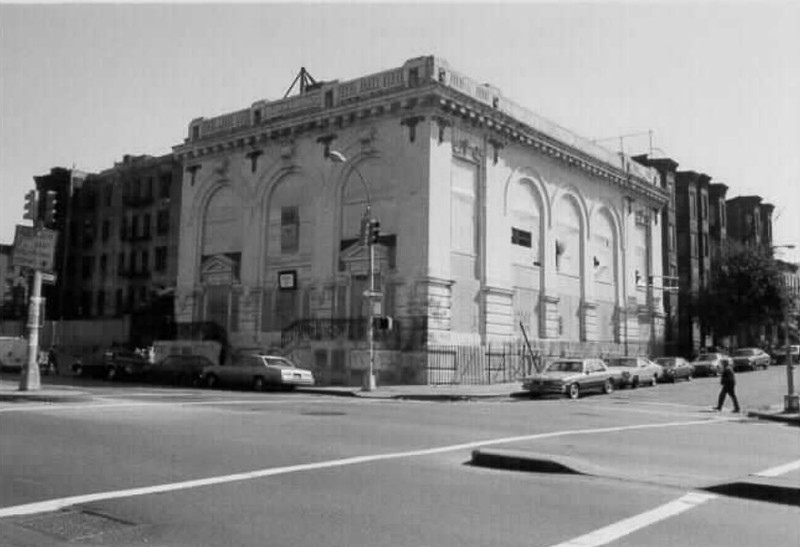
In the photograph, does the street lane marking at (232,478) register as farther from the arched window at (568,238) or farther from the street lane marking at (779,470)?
the arched window at (568,238)

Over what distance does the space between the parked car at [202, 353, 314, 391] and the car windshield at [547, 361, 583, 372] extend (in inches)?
373

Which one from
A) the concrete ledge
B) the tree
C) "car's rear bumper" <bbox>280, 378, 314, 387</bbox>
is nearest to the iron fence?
"car's rear bumper" <bbox>280, 378, 314, 387</bbox>

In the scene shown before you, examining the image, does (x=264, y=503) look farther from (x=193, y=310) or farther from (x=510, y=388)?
(x=193, y=310)

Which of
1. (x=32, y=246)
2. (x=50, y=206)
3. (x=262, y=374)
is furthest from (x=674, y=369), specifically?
(x=50, y=206)

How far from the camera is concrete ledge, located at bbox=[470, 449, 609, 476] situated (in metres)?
9.62

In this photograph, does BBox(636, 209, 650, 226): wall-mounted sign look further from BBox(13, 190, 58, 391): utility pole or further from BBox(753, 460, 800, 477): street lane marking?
BBox(753, 460, 800, 477): street lane marking

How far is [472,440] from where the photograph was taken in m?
13.0

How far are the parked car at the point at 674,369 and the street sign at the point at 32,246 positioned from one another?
91.5 ft

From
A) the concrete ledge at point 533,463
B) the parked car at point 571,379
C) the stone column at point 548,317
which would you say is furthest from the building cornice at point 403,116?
the concrete ledge at point 533,463

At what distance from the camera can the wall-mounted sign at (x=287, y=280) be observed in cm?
3784

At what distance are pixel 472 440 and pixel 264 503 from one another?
20.1 feet

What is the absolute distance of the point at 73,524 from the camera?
266 inches

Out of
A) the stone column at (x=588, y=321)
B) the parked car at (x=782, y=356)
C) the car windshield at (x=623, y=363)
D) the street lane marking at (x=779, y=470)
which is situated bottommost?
the street lane marking at (x=779, y=470)

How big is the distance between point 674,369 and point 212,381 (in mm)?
22354
